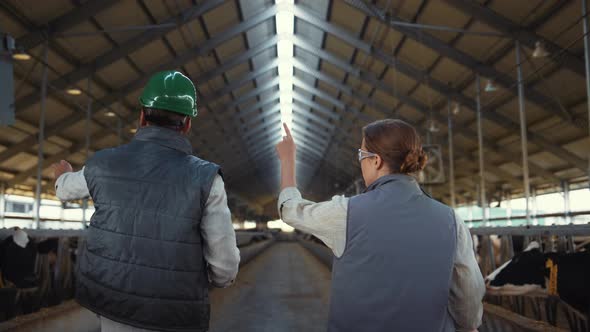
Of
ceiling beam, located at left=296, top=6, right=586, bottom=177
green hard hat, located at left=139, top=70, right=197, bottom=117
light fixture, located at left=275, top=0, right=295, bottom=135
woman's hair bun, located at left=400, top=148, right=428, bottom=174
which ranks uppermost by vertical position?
light fixture, located at left=275, top=0, right=295, bottom=135

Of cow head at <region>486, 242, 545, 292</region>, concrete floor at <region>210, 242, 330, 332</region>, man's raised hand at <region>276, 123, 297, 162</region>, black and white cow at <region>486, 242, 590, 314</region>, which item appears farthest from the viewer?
concrete floor at <region>210, 242, 330, 332</region>

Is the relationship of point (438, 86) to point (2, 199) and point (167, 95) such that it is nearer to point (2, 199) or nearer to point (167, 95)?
point (167, 95)

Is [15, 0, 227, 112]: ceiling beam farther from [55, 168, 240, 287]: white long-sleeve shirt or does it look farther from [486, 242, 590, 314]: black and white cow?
[55, 168, 240, 287]: white long-sleeve shirt

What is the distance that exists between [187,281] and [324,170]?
A: 4489 cm

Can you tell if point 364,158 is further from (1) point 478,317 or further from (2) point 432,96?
(2) point 432,96

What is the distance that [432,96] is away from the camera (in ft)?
65.9

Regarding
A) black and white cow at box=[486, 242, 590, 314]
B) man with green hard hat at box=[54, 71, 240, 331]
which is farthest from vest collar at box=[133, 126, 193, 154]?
black and white cow at box=[486, 242, 590, 314]

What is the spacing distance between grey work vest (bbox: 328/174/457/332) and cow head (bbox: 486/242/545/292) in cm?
370

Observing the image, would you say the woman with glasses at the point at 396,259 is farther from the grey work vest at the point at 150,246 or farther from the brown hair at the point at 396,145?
the grey work vest at the point at 150,246

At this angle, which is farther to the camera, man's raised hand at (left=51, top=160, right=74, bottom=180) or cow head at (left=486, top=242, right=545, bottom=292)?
cow head at (left=486, top=242, right=545, bottom=292)

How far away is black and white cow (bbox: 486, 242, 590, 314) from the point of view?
4.37 metres

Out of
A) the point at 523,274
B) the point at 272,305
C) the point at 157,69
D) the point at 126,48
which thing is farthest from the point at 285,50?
the point at 523,274

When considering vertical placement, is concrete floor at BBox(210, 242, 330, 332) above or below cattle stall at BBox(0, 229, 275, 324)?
below

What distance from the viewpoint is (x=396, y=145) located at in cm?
173
